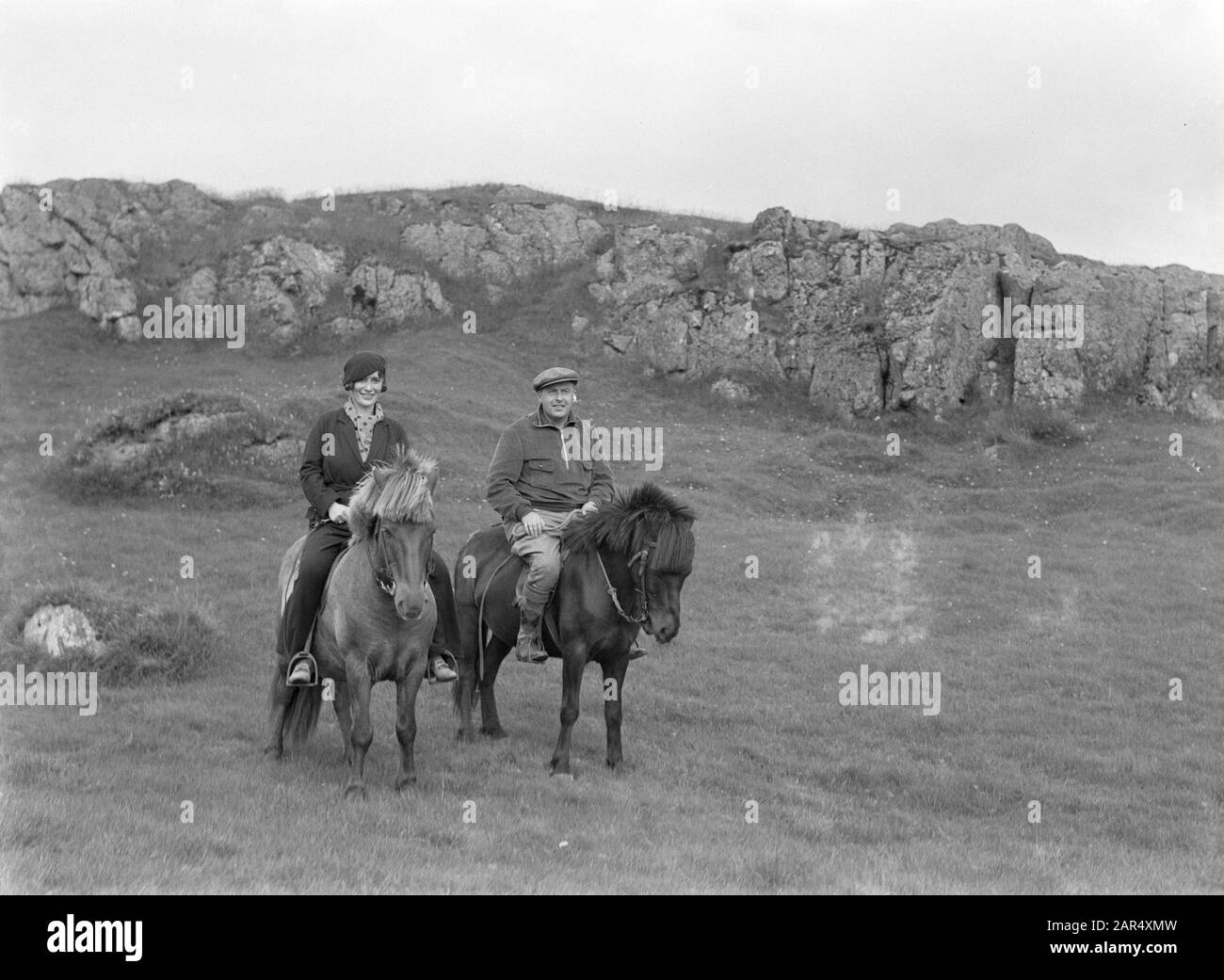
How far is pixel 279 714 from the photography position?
9.94 m

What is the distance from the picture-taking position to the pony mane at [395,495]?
8.29 metres

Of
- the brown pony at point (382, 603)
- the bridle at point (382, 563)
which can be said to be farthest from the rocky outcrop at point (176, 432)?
the bridle at point (382, 563)

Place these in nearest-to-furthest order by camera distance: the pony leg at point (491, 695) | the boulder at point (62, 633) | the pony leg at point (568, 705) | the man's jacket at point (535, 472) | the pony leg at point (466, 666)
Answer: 1. the pony leg at point (568, 705)
2. the man's jacket at point (535, 472)
3. the pony leg at point (466, 666)
4. the pony leg at point (491, 695)
5. the boulder at point (62, 633)

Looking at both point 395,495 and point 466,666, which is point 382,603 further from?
point 466,666

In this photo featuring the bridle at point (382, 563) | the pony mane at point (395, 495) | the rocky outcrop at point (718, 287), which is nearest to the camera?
the pony mane at point (395, 495)

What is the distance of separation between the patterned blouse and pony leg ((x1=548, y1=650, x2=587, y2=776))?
8.95ft

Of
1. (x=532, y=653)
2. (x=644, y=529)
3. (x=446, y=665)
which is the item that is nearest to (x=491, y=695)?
(x=532, y=653)

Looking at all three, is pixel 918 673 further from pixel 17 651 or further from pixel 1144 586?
pixel 17 651

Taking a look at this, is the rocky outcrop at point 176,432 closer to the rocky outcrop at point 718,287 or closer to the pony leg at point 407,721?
the rocky outcrop at point 718,287

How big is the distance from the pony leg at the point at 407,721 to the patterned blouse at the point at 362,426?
1.99 m

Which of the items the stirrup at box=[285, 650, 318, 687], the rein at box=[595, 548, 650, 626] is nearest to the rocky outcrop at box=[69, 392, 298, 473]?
the stirrup at box=[285, 650, 318, 687]

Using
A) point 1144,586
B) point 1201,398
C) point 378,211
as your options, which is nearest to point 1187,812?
point 1144,586

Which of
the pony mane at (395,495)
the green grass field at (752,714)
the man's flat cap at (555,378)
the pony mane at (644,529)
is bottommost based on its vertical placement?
the green grass field at (752,714)

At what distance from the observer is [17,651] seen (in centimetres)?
1233
